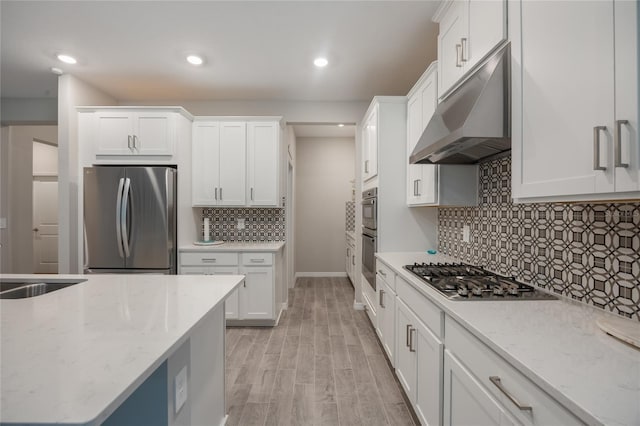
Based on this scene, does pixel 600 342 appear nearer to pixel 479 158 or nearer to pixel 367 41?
pixel 479 158

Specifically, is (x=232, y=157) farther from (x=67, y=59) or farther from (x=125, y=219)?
(x=67, y=59)

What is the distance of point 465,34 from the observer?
5.74 ft

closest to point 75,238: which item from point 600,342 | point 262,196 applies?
point 262,196

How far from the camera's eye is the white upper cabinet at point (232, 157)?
11.8ft

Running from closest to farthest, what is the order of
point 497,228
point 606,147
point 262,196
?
point 606,147, point 497,228, point 262,196

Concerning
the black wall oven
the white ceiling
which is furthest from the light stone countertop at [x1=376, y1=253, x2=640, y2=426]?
the white ceiling

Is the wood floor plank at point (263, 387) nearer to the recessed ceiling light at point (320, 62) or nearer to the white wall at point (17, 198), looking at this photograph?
the recessed ceiling light at point (320, 62)

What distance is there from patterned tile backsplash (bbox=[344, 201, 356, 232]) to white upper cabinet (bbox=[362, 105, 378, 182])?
2089 millimetres

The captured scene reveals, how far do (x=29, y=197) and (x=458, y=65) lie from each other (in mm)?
5951

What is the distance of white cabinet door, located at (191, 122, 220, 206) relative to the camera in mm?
3588

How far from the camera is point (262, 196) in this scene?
361 cm

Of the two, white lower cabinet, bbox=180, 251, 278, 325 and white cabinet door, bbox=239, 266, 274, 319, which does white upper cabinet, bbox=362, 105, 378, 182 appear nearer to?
white lower cabinet, bbox=180, 251, 278, 325

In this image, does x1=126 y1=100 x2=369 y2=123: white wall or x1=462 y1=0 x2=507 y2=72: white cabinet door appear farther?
x1=126 y1=100 x2=369 y2=123: white wall

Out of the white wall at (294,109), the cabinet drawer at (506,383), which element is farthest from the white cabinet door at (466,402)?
the white wall at (294,109)
